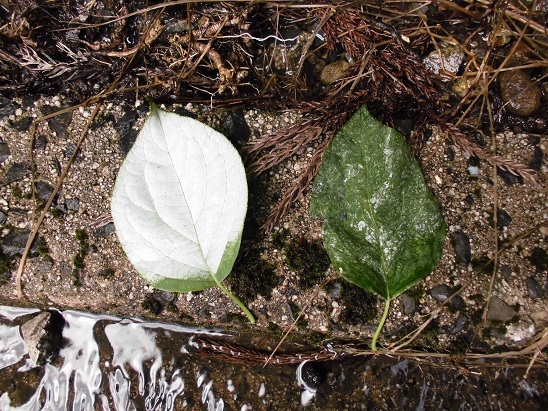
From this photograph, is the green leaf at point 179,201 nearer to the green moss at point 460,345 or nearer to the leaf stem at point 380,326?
the leaf stem at point 380,326

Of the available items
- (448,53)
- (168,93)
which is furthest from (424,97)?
(168,93)

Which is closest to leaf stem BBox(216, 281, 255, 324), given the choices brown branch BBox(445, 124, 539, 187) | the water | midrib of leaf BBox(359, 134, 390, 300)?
the water

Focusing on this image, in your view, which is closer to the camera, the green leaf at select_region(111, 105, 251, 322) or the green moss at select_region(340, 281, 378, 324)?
the green leaf at select_region(111, 105, 251, 322)

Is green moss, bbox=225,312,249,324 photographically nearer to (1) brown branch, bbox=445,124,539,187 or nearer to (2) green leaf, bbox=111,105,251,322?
(2) green leaf, bbox=111,105,251,322

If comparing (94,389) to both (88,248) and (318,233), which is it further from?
(318,233)

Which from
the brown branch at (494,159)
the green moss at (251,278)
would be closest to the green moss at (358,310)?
the green moss at (251,278)

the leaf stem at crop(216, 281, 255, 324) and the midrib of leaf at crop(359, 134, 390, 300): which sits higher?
the midrib of leaf at crop(359, 134, 390, 300)

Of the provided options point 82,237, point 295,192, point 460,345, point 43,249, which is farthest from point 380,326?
point 43,249
